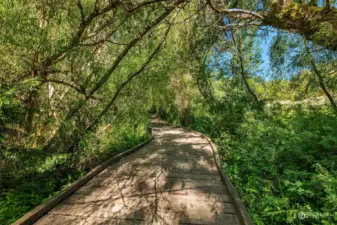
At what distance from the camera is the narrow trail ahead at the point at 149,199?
2.31 meters

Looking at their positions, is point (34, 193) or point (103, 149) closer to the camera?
point (34, 193)

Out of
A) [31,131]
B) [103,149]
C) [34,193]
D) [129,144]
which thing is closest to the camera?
[34,193]

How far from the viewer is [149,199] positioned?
2760 millimetres

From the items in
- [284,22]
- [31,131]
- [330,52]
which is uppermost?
[284,22]

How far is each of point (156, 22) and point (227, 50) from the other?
517cm

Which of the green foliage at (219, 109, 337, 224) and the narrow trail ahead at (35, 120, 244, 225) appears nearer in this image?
the narrow trail ahead at (35, 120, 244, 225)

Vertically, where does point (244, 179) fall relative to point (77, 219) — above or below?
below

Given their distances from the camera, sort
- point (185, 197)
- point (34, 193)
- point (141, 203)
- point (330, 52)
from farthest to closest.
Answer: point (330, 52) → point (34, 193) → point (185, 197) → point (141, 203)

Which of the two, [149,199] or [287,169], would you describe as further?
[287,169]

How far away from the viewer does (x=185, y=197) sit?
285 centimetres

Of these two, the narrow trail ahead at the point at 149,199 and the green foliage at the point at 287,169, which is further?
the green foliage at the point at 287,169

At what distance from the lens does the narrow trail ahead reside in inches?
91.0

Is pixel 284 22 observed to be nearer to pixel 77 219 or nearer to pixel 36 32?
pixel 36 32

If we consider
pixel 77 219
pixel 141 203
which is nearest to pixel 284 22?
pixel 141 203
